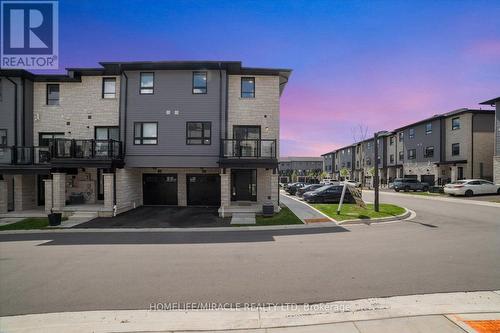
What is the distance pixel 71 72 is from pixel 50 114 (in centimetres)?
330

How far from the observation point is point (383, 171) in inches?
1903

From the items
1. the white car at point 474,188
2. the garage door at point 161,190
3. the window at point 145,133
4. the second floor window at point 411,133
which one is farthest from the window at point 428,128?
the window at point 145,133

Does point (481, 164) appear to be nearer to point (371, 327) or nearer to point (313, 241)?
point (313, 241)

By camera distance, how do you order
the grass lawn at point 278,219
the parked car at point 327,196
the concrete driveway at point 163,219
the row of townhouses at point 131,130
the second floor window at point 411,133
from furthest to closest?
the second floor window at point 411,133
the parked car at point 327,196
the row of townhouses at point 131,130
the grass lawn at point 278,219
the concrete driveway at point 163,219

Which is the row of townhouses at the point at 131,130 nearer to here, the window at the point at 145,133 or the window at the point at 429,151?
the window at the point at 145,133

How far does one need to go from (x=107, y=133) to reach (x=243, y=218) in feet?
36.7

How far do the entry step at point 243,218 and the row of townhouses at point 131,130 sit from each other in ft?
2.48

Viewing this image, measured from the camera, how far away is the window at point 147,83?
17281mm

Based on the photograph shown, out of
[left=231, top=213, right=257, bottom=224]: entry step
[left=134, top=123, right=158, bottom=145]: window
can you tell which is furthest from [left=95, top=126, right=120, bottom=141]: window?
[left=231, top=213, right=257, bottom=224]: entry step

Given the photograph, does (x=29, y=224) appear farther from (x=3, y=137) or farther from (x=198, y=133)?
(x=198, y=133)

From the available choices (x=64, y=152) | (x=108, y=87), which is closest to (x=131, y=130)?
(x=108, y=87)

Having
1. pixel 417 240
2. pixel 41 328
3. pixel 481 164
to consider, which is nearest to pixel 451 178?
pixel 481 164

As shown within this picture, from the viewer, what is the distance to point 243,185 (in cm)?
1827

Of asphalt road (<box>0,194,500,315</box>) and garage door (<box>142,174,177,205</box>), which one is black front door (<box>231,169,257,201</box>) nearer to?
garage door (<box>142,174,177,205</box>)
